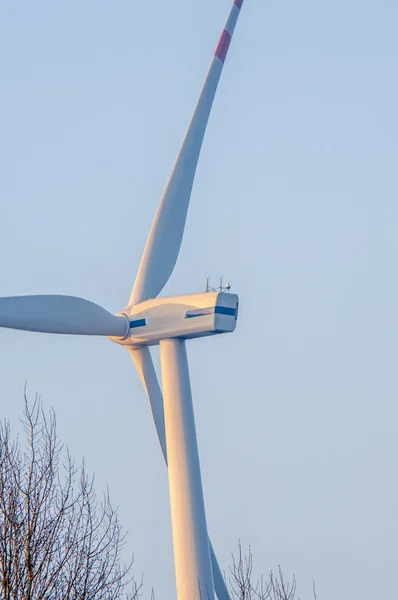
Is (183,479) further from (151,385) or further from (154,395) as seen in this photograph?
(151,385)

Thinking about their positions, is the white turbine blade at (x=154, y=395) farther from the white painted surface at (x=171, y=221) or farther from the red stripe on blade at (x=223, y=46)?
the red stripe on blade at (x=223, y=46)

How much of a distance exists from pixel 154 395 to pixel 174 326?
8.30 ft

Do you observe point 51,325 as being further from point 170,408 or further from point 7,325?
point 170,408

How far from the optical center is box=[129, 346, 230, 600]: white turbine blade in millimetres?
41531

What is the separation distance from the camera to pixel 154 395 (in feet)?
139

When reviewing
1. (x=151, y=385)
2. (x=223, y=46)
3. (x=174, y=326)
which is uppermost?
(x=223, y=46)

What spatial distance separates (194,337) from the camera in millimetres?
40906

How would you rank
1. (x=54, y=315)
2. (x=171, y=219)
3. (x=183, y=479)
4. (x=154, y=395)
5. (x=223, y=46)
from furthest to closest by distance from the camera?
(x=223, y=46), (x=171, y=219), (x=154, y=395), (x=183, y=479), (x=54, y=315)

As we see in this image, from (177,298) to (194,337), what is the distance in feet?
3.90

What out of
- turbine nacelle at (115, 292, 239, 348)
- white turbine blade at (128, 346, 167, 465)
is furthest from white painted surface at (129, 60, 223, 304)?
white turbine blade at (128, 346, 167, 465)

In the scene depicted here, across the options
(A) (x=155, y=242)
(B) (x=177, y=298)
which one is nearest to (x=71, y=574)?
(B) (x=177, y=298)

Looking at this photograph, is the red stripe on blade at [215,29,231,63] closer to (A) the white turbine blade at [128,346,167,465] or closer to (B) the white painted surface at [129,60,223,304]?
(B) the white painted surface at [129,60,223,304]

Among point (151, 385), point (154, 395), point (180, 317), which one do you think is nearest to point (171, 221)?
point (180, 317)

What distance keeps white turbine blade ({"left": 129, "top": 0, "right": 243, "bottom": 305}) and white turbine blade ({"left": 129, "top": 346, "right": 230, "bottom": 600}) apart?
1584 mm
